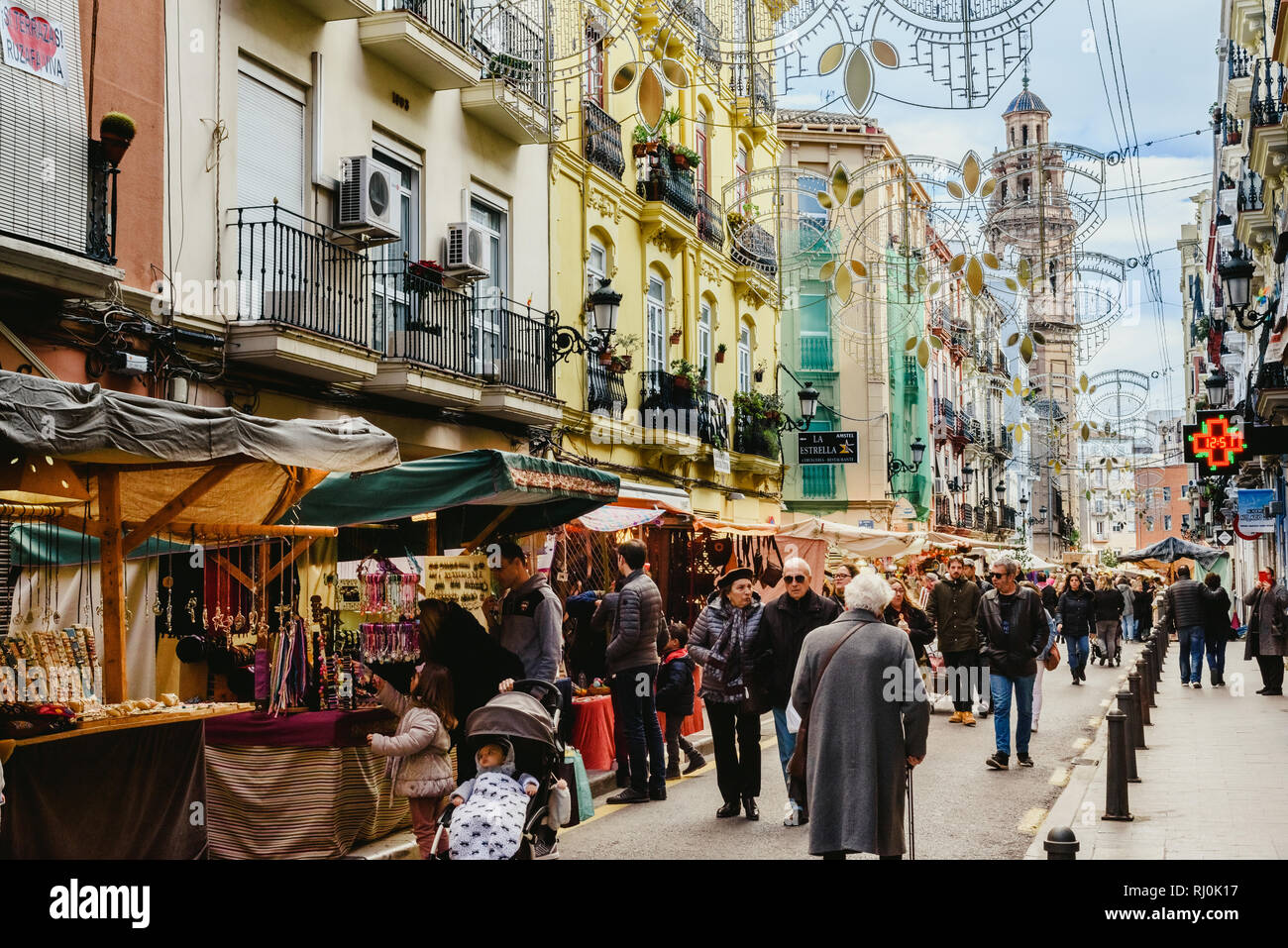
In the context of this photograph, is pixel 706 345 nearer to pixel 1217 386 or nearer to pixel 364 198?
pixel 364 198

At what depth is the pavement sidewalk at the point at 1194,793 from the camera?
8695 millimetres

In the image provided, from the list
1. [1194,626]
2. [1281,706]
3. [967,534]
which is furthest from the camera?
[967,534]

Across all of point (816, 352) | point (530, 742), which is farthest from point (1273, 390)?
point (530, 742)

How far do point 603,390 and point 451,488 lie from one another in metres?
11.8

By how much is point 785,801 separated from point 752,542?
486 inches

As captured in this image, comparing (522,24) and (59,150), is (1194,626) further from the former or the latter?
(59,150)

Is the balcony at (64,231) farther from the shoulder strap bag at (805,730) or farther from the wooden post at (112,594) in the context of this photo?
the shoulder strap bag at (805,730)

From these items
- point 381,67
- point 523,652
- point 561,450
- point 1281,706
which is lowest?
point 1281,706

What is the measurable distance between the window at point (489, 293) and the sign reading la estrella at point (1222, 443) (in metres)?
10.1

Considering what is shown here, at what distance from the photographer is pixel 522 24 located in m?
17.6

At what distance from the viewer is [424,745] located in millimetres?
7941

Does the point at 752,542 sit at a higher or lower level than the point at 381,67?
lower

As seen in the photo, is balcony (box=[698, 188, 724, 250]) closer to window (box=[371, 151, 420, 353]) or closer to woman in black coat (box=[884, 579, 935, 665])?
window (box=[371, 151, 420, 353])
